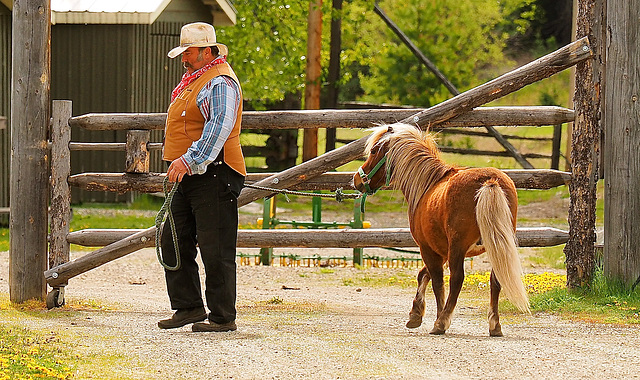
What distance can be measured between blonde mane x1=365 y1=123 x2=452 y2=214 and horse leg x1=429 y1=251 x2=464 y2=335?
1.90 ft

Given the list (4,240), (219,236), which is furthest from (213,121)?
(4,240)

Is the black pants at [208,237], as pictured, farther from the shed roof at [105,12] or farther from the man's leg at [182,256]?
the shed roof at [105,12]

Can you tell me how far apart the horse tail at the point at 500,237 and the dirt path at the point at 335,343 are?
13.6 inches

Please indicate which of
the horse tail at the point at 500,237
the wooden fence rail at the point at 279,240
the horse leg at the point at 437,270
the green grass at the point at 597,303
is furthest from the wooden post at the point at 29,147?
the green grass at the point at 597,303

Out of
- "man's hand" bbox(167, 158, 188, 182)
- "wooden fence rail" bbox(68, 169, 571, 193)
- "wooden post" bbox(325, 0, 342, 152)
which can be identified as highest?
"wooden post" bbox(325, 0, 342, 152)

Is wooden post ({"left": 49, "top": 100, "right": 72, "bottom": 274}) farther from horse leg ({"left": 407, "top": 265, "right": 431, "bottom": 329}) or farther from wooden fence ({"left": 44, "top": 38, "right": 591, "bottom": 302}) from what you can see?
horse leg ({"left": 407, "top": 265, "right": 431, "bottom": 329})

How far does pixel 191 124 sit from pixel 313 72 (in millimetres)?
10792

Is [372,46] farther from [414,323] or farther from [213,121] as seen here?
[213,121]

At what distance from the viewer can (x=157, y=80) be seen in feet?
51.5

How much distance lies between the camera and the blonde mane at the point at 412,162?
605 centimetres

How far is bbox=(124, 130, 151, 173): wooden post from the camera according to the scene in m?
7.24

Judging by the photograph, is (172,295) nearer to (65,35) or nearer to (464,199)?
(464,199)

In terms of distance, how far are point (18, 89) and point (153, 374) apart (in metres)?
3.43

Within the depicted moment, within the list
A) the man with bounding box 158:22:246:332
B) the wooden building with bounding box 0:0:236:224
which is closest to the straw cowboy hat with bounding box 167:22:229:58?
the man with bounding box 158:22:246:332
